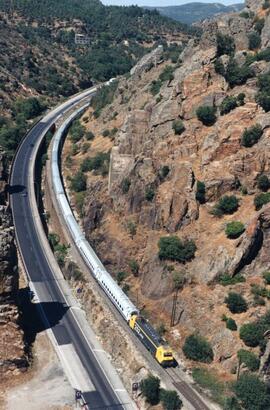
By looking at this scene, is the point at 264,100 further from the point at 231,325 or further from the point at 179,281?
the point at 231,325

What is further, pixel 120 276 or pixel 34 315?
pixel 120 276

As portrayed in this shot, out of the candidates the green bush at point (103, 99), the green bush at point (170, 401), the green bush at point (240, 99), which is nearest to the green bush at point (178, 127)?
the green bush at point (240, 99)

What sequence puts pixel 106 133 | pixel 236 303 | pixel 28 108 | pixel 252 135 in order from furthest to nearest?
1. pixel 28 108
2. pixel 106 133
3. pixel 252 135
4. pixel 236 303

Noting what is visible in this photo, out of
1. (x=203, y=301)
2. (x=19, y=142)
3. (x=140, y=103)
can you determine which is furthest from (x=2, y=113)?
(x=203, y=301)

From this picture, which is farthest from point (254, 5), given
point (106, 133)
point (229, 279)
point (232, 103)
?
point (229, 279)

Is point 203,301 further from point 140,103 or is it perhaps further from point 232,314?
point 140,103
